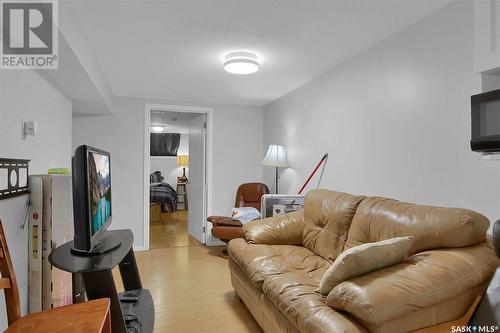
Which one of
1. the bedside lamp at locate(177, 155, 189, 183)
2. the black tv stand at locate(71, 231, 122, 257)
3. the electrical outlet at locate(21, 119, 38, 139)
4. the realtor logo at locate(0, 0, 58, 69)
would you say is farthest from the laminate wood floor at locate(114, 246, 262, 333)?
the bedside lamp at locate(177, 155, 189, 183)

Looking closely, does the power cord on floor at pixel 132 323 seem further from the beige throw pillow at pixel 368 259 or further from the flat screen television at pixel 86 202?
the beige throw pillow at pixel 368 259

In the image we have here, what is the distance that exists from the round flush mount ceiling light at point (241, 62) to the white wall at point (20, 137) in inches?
62.0

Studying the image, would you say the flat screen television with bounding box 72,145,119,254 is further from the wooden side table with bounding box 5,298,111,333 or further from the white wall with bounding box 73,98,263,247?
the white wall with bounding box 73,98,263,247

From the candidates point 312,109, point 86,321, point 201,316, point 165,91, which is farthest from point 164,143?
point 86,321

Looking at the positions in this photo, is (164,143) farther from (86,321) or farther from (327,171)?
(86,321)

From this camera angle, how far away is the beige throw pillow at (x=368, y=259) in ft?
4.63

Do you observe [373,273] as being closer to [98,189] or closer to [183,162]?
[98,189]

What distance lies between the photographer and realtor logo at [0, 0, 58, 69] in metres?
1.49

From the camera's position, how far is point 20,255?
Result: 1.80 metres

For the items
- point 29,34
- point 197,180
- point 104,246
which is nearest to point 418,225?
point 104,246

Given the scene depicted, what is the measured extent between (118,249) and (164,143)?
7513 millimetres

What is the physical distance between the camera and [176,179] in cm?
875

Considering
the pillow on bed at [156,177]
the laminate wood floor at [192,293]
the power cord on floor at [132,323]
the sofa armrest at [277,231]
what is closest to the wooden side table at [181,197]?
the pillow on bed at [156,177]

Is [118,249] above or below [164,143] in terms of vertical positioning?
below
